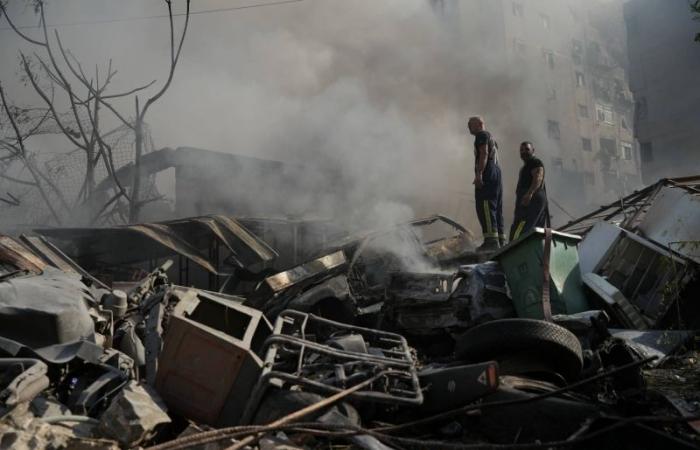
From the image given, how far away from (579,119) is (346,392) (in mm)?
32658

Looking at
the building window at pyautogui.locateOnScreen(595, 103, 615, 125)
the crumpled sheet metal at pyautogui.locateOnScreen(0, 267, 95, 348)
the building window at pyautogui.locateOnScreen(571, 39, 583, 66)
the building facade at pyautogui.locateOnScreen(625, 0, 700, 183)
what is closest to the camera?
the crumpled sheet metal at pyautogui.locateOnScreen(0, 267, 95, 348)

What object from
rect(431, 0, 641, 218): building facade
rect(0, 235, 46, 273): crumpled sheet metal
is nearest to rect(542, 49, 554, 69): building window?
rect(431, 0, 641, 218): building facade

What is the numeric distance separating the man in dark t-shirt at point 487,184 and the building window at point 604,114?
30.2m

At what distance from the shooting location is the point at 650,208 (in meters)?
5.57

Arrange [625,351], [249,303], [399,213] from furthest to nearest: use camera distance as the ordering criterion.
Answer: [399,213], [249,303], [625,351]

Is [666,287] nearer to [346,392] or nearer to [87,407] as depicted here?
[346,392]

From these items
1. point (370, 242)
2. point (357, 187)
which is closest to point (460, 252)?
point (370, 242)

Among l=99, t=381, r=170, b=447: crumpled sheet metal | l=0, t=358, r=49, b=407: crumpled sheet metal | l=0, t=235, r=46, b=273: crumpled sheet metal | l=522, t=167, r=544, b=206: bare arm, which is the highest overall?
l=522, t=167, r=544, b=206: bare arm

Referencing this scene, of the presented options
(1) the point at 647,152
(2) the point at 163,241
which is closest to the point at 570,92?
(1) the point at 647,152

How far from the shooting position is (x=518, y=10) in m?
28.0

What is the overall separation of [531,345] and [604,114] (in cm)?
3448

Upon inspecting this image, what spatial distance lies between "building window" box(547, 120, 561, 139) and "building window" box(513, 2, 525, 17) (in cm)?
561

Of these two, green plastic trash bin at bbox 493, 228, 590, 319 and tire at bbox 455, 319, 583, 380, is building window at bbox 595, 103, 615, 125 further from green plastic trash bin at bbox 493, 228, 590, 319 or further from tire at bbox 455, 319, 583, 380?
tire at bbox 455, 319, 583, 380

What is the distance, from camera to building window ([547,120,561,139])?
94.9 ft
